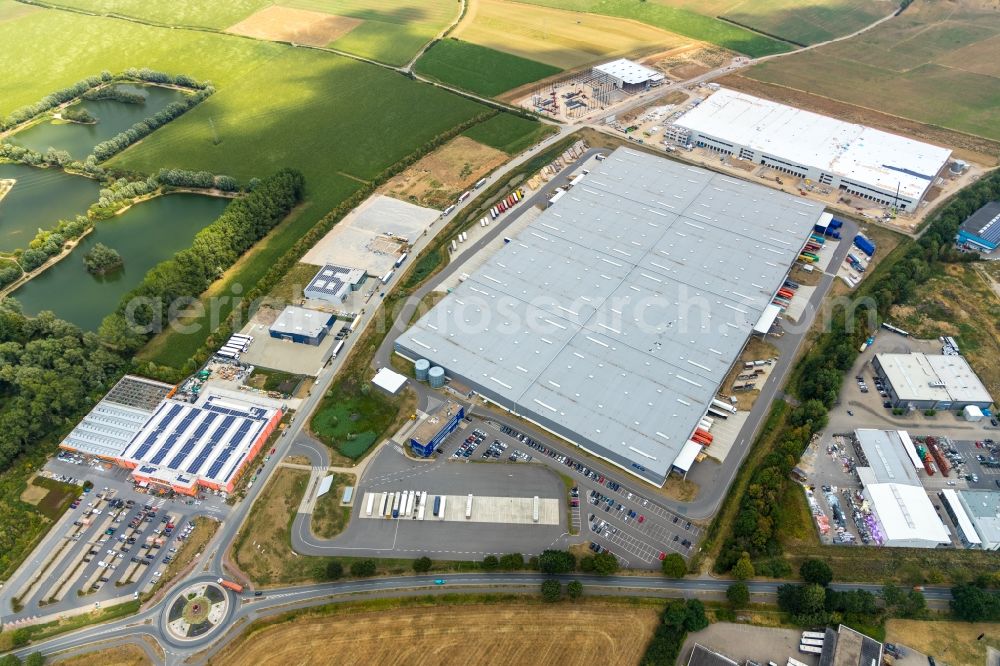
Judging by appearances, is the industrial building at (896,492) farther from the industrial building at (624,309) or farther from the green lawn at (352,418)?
the green lawn at (352,418)

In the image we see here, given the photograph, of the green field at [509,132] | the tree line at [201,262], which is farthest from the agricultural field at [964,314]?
the tree line at [201,262]

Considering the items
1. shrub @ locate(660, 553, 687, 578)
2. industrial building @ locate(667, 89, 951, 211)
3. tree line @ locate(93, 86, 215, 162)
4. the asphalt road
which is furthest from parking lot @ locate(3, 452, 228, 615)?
industrial building @ locate(667, 89, 951, 211)

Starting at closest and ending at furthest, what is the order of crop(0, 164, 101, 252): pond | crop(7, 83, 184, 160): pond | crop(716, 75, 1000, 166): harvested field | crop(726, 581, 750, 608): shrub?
crop(726, 581, 750, 608): shrub
crop(0, 164, 101, 252): pond
crop(716, 75, 1000, 166): harvested field
crop(7, 83, 184, 160): pond

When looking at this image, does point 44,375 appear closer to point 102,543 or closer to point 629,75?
point 102,543

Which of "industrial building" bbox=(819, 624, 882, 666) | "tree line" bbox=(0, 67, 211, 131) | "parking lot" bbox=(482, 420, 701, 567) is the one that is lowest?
"industrial building" bbox=(819, 624, 882, 666)

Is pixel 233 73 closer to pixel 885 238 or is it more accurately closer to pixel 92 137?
pixel 92 137

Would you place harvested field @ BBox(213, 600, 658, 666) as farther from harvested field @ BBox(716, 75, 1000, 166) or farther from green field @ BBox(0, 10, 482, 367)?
harvested field @ BBox(716, 75, 1000, 166)
